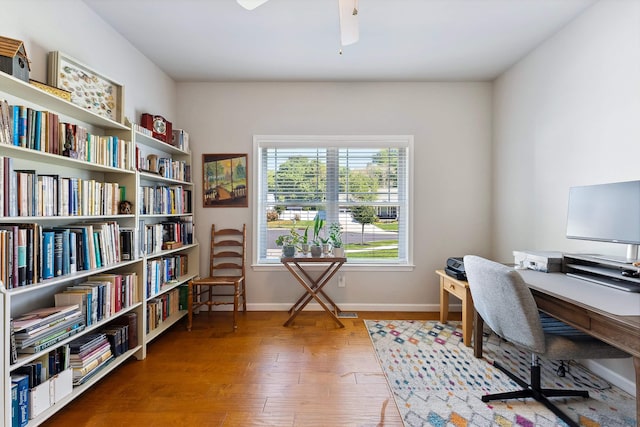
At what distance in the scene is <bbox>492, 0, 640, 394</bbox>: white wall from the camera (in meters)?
1.97

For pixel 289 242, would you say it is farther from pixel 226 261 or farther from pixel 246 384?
pixel 246 384

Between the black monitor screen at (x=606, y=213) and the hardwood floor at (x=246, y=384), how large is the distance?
1.73 metres

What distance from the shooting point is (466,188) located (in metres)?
3.48

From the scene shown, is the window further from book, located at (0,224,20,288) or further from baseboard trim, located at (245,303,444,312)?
book, located at (0,224,20,288)

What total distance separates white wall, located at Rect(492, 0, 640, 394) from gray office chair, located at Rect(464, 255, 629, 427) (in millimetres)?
656

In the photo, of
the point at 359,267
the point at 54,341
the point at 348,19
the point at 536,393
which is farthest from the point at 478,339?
the point at 54,341

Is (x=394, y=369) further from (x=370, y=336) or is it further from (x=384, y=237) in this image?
(x=384, y=237)

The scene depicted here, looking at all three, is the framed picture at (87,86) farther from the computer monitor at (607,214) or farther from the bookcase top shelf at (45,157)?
the computer monitor at (607,214)

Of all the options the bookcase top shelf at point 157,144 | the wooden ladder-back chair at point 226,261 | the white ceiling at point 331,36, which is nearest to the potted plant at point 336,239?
the wooden ladder-back chair at point 226,261

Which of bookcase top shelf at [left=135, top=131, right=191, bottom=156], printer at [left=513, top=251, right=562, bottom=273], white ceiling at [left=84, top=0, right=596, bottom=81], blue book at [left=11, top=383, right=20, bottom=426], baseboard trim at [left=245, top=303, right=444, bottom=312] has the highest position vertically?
white ceiling at [left=84, top=0, right=596, bottom=81]

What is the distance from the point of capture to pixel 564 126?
2451 millimetres

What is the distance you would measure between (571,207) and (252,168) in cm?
299

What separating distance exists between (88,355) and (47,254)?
29.3 inches

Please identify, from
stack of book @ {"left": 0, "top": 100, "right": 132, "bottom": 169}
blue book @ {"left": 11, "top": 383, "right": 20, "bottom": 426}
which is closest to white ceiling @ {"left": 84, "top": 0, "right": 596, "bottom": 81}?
stack of book @ {"left": 0, "top": 100, "right": 132, "bottom": 169}
